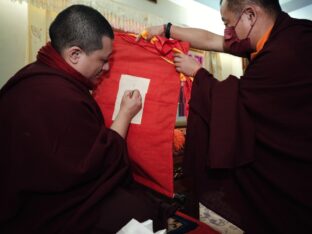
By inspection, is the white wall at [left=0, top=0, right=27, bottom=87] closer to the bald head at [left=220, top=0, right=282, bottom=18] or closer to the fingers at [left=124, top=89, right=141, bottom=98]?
the fingers at [left=124, top=89, right=141, bottom=98]

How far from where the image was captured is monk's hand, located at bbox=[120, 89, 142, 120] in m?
A: 1.15

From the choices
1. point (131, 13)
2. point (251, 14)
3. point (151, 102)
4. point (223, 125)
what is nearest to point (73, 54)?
point (151, 102)

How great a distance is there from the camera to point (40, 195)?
2.82 feet

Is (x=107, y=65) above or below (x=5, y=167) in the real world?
above

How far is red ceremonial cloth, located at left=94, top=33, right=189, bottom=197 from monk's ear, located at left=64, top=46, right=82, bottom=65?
22 centimetres

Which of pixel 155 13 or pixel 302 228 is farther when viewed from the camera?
pixel 155 13

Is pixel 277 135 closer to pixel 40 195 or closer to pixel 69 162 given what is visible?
pixel 69 162

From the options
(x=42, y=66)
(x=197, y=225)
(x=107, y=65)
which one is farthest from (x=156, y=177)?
(x=42, y=66)

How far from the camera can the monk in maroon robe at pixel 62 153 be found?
32.7 inches

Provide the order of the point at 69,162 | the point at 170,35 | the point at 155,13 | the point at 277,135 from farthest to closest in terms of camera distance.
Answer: the point at 155,13, the point at 170,35, the point at 277,135, the point at 69,162

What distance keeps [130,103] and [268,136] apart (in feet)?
1.96

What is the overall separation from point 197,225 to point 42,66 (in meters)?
1.00

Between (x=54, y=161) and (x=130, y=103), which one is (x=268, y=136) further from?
(x=54, y=161)

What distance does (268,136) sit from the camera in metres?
0.96
